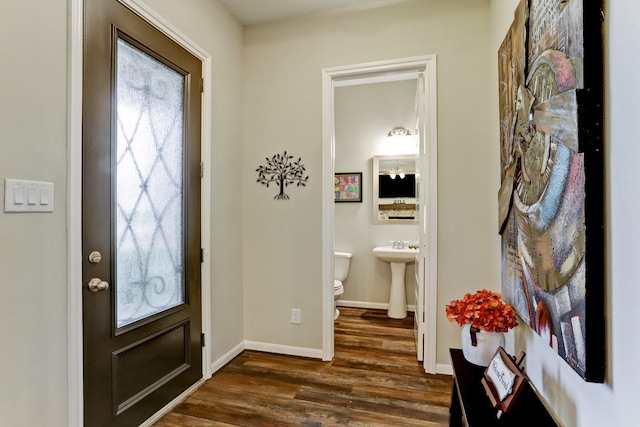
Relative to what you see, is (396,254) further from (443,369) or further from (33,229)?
(33,229)

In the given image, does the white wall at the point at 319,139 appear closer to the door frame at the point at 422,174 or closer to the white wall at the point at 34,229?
the door frame at the point at 422,174

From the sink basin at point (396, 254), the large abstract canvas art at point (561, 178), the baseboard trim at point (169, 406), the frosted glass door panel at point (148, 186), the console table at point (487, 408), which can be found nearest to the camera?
the large abstract canvas art at point (561, 178)

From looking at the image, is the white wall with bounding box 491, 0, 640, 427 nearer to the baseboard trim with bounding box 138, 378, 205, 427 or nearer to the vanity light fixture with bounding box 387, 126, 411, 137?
the baseboard trim with bounding box 138, 378, 205, 427

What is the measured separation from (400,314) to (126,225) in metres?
2.94

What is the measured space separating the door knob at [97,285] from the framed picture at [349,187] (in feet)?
9.75

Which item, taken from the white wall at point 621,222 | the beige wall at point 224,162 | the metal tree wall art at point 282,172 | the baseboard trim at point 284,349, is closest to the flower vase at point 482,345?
the white wall at point 621,222

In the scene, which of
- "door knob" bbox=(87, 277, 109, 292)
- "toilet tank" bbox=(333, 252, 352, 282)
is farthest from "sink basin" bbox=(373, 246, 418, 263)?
"door knob" bbox=(87, 277, 109, 292)

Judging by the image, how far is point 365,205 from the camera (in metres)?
4.13

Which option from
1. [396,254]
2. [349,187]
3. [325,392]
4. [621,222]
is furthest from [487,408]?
[349,187]

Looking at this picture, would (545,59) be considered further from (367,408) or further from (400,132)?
(400,132)

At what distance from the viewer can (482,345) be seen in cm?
155

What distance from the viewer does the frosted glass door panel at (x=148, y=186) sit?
1694 mm

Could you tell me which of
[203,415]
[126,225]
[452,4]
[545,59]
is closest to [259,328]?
[203,415]

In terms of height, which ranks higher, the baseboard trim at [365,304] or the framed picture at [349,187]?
the framed picture at [349,187]
